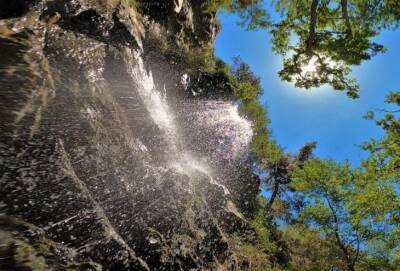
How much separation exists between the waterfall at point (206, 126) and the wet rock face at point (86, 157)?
97.3 inches

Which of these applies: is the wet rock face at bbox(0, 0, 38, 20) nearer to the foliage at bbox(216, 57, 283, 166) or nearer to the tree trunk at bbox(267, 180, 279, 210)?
the foliage at bbox(216, 57, 283, 166)

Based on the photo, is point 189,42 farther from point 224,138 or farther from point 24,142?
point 24,142

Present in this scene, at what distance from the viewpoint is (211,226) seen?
14.5 meters

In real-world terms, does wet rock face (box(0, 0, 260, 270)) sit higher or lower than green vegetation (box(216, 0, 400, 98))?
lower

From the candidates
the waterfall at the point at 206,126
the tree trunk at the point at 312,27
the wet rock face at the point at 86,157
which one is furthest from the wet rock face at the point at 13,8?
the tree trunk at the point at 312,27

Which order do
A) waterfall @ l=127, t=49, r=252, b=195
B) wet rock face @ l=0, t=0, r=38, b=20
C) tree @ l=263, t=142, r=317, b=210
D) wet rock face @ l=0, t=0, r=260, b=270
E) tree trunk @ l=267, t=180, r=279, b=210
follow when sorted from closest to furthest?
wet rock face @ l=0, t=0, r=260, b=270
wet rock face @ l=0, t=0, r=38, b=20
waterfall @ l=127, t=49, r=252, b=195
tree trunk @ l=267, t=180, r=279, b=210
tree @ l=263, t=142, r=317, b=210

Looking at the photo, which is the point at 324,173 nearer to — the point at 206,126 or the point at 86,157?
the point at 206,126

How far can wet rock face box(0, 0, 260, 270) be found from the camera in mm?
8352

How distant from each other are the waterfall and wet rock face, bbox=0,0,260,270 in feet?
8.11

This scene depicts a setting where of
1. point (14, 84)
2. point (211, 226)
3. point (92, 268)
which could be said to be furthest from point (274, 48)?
point (92, 268)

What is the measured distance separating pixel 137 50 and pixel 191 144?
37.3 ft

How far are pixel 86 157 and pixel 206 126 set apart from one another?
67.2ft

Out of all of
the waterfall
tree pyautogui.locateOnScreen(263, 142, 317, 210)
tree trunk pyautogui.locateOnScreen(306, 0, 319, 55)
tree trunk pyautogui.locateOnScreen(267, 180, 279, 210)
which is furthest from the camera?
tree pyautogui.locateOnScreen(263, 142, 317, 210)

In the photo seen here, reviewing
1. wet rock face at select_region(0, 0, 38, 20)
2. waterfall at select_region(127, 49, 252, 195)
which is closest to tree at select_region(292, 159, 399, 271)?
waterfall at select_region(127, 49, 252, 195)
